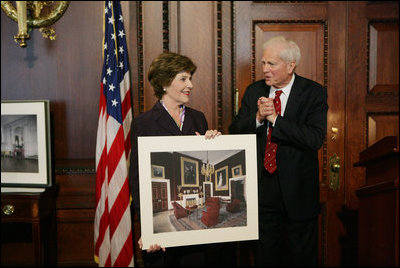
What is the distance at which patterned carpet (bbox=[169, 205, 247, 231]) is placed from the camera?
1772 millimetres

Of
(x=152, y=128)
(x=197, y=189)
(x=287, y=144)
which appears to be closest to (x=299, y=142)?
(x=287, y=144)

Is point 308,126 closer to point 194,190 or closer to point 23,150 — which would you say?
point 194,190

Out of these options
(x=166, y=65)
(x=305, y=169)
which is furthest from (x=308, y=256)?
(x=166, y=65)

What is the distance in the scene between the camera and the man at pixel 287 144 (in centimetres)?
221

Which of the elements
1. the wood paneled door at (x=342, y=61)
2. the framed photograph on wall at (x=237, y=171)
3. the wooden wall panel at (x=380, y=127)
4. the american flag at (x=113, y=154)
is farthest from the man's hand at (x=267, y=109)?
the wooden wall panel at (x=380, y=127)

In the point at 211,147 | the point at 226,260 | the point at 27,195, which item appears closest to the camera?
the point at 211,147

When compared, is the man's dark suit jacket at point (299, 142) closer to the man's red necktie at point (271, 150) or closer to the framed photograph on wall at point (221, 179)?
the man's red necktie at point (271, 150)

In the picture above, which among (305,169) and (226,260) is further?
(226,260)

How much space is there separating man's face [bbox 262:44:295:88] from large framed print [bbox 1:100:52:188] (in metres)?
1.73

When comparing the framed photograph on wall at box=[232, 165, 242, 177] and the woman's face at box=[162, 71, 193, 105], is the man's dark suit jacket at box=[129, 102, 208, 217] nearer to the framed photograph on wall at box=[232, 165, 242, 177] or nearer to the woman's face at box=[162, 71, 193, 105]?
the woman's face at box=[162, 71, 193, 105]

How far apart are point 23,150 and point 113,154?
0.78m

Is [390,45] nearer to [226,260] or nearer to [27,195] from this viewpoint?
[226,260]

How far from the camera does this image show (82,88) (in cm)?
310

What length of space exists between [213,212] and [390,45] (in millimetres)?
2295
